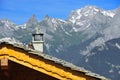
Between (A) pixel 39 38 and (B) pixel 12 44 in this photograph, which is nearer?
(B) pixel 12 44

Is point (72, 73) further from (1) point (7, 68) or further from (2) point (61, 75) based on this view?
(1) point (7, 68)

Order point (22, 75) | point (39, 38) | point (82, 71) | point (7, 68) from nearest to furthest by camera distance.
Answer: point (82, 71) → point (7, 68) → point (22, 75) → point (39, 38)

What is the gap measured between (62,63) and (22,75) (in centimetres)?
155

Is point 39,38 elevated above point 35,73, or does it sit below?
above

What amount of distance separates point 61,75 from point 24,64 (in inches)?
30.2

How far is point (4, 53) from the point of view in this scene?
9.49m

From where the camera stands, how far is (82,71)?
9281 mm

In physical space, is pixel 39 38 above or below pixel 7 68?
above

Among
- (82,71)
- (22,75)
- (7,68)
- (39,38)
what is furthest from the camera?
(39,38)

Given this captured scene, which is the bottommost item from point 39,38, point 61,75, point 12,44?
point 61,75

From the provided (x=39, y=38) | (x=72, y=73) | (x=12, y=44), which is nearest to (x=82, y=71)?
(x=72, y=73)

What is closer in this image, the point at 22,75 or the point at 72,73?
the point at 72,73

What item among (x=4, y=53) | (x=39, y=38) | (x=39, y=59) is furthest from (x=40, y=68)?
(x=39, y=38)

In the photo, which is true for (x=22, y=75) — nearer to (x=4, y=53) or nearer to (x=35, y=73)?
(x=35, y=73)
